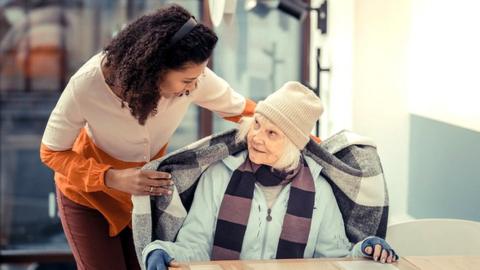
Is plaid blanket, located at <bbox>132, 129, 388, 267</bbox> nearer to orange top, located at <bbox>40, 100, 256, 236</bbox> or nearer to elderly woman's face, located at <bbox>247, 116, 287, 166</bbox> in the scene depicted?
elderly woman's face, located at <bbox>247, 116, 287, 166</bbox>

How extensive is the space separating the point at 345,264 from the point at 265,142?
393 mm

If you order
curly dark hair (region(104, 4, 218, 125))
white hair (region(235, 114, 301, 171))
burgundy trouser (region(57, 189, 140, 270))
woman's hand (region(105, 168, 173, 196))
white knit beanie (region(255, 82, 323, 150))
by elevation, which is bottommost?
burgundy trouser (region(57, 189, 140, 270))

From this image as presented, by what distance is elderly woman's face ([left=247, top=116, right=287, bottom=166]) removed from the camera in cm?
217

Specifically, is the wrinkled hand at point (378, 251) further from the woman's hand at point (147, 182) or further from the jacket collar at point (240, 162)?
the woman's hand at point (147, 182)

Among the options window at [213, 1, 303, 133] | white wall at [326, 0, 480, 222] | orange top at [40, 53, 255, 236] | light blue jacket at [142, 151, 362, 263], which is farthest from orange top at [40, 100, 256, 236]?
window at [213, 1, 303, 133]

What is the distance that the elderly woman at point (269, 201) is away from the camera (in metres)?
2.17

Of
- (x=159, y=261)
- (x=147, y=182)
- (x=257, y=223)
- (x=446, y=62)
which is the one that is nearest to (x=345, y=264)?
(x=257, y=223)

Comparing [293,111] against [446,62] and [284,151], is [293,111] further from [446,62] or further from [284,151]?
[446,62]

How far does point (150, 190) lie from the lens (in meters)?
2.11

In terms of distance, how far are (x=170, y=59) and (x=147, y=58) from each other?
5 cm

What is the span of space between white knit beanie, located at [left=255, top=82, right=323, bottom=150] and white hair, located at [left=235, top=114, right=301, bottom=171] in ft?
0.05

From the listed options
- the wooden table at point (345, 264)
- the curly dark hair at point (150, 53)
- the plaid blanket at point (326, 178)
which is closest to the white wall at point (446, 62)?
the plaid blanket at point (326, 178)

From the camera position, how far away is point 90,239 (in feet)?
7.86

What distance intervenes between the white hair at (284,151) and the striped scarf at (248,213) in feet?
0.07
